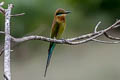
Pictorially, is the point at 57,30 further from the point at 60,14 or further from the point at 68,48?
the point at 68,48

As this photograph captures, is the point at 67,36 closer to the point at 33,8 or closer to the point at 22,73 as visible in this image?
the point at 33,8

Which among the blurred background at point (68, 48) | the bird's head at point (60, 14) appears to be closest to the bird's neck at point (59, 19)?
the bird's head at point (60, 14)

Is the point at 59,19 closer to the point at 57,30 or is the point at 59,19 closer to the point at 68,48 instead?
the point at 57,30

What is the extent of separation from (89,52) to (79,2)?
1292mm

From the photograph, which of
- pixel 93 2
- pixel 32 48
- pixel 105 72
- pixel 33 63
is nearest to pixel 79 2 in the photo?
pixel 93 2

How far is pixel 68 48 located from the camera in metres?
5.09

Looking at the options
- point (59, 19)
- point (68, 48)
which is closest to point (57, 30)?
point (59, 19)

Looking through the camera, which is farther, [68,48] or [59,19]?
[68,48]

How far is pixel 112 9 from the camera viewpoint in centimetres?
591

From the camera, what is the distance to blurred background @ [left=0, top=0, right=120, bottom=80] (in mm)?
4319

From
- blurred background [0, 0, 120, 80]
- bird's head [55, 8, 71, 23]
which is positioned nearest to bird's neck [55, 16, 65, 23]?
bird's head [55, 8, 71, 23]

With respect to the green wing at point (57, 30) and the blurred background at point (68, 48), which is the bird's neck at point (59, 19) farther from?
the blurred background at point (68, 48)

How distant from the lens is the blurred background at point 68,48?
4319mm

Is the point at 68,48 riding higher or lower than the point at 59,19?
lower
